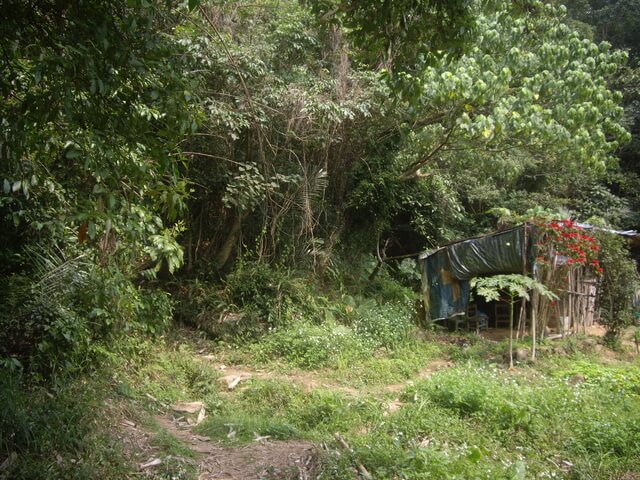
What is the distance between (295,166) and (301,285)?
213 centimetres

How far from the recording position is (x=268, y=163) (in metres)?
A: 9.66

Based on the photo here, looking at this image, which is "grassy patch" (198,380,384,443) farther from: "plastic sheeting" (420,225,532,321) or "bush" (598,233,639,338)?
"bush" (598,233,639,338)

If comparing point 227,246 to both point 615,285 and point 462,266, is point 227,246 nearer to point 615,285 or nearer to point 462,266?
point 462,266

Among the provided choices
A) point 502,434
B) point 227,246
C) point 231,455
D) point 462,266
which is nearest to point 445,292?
point 462,266

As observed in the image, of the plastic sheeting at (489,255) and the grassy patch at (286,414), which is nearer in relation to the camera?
the grassy patch at (286,414)

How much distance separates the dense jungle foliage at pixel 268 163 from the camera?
3.45 meters

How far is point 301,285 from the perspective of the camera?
9.74 meters

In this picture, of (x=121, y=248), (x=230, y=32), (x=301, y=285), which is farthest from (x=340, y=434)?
(x=230, y=32)

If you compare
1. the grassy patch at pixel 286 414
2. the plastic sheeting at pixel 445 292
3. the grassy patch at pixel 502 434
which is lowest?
the grassy patch at pixel 286 414

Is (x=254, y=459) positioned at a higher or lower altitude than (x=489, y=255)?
lower

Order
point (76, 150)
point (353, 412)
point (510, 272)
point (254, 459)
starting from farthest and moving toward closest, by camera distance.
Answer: point (510, 272) < point (353, 412) < point (254, 459) < point (76, 150)

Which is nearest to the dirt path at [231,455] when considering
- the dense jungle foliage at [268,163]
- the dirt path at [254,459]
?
the dirt path at [254,459]

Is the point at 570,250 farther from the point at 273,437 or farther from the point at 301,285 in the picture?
the point at 273,437

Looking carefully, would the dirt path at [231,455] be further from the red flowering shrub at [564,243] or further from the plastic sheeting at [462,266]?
the plastic sheeting at [462,266]
